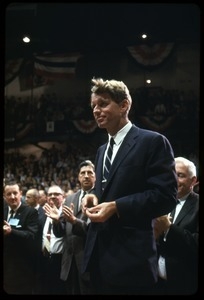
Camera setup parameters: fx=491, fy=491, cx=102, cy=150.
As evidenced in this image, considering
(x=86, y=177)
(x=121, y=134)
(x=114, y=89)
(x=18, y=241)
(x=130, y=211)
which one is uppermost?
(x=114, y=89)

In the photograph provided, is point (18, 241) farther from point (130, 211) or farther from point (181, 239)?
point (181, 239)

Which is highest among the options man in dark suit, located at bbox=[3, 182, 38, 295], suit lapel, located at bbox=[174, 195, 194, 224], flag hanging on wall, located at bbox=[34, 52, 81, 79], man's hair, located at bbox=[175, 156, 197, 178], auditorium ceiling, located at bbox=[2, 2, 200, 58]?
auditorium ceiling, located at bbox=[2, 2, 200, 58]

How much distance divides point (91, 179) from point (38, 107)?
33 cm

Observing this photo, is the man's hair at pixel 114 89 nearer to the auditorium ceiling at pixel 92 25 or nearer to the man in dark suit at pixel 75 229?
the auditorium ceiling at pixel 92 25

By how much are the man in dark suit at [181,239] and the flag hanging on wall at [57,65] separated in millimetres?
498

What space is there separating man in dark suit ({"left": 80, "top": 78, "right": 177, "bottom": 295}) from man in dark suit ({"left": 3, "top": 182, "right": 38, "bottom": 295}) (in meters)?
0.22

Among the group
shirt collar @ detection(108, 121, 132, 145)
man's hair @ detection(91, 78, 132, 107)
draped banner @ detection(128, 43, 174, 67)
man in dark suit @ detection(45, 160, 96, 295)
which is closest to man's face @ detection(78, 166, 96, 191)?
man in dark suit @ detection(45, 160, 96, 295)

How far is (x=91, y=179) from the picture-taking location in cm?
170

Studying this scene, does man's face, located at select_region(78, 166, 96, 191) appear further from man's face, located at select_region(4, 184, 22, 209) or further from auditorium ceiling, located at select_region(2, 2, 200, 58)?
auditorium ceiling, located at select_region(2, 2, 200, 58)

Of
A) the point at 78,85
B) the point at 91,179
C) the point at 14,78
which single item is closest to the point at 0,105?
the point at 14,78

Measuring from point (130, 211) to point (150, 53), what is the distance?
0.56 meters

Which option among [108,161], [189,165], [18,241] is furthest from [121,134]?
[18,241]

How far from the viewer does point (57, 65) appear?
174 centimetres

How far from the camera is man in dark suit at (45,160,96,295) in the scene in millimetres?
1684
